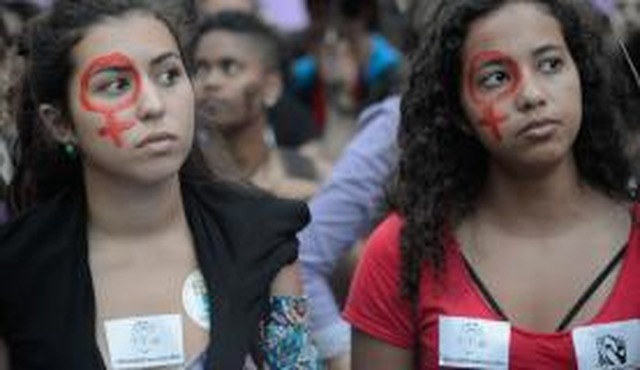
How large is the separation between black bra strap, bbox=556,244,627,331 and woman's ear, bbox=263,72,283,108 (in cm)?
262

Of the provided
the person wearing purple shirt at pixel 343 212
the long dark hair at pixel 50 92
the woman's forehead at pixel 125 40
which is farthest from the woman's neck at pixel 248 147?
the woman's forehead at pixel 125 40

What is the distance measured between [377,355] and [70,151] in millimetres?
872

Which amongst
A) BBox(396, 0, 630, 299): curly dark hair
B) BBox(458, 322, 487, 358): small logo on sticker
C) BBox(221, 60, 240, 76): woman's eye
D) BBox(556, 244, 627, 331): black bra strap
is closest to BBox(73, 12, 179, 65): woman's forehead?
BBox(396, 0, 630, 299): curly dark hair

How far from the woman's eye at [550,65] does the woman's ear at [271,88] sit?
2.52m

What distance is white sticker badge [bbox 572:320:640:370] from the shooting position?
3.51m

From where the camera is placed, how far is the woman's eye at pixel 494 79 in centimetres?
364

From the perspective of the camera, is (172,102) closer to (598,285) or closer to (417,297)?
(417,297)

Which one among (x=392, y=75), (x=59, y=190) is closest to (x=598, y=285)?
(x=59, y=190)

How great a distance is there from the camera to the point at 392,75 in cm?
677

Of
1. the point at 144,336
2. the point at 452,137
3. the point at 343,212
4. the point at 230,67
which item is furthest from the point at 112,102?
the point at 230,67

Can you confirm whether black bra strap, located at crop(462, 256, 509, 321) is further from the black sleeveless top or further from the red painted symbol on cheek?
the red painted symbol on cheek

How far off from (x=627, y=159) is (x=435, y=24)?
1.89ft

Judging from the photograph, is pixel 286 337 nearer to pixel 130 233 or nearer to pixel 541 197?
pixel 130 233

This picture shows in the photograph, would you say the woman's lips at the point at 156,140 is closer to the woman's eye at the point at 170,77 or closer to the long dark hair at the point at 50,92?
the woman's eye at the point at 170,77
